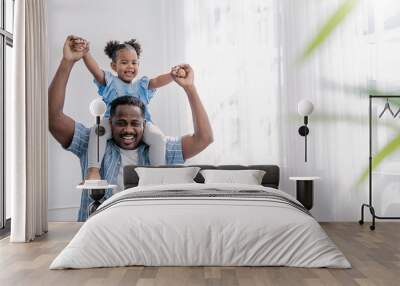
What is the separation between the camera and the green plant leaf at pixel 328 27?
751 centimetres

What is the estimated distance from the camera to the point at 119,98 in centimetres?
752

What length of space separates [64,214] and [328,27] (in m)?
4.09

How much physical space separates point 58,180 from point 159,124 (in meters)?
1.46

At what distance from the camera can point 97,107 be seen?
284 inches

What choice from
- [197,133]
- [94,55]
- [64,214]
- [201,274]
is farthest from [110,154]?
[201,274]

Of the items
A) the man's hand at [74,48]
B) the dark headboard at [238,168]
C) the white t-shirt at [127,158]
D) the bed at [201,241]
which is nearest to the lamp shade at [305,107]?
the dark headboard at [238,168]

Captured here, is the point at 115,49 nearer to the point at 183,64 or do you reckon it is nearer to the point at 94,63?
the point at 94,63

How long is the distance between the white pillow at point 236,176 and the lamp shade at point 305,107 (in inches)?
35.3

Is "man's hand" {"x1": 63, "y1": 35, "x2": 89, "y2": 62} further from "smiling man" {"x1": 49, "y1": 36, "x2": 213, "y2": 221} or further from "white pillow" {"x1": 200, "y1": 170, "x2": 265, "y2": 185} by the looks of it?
"white pillow" {"x1": 200, "y1": 170, "x2": 265, "y2": 185}

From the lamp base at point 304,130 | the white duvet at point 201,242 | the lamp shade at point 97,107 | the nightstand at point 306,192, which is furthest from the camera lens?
the lamp base at point 304,130

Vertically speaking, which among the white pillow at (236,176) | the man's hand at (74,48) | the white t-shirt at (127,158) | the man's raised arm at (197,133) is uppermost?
the man's hand at (74,48)

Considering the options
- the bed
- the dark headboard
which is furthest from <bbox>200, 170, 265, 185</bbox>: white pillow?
the bed

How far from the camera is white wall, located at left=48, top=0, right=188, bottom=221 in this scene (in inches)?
296

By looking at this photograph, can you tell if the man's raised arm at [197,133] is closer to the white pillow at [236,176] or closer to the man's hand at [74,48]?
the white pillow at [236,176]
